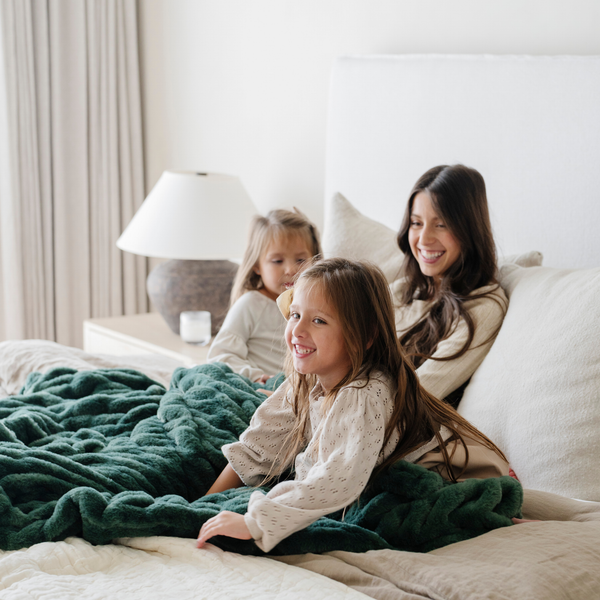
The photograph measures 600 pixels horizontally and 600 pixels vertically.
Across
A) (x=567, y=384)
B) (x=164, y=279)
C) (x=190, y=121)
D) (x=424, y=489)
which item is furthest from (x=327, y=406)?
(x=190, y=121)

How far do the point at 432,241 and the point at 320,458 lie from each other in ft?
2.19

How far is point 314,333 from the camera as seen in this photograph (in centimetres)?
107

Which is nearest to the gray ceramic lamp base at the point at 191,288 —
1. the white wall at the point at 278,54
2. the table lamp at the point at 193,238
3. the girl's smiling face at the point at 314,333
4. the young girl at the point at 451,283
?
the table lamp at the point at 193,238

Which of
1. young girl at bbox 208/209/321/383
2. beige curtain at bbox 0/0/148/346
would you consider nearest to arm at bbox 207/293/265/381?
young girl at bbox 208/209/321/383

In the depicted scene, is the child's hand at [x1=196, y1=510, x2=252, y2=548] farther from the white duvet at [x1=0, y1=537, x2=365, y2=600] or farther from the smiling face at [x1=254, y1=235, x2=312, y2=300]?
the smiling face at [x1=254, y1=235, x2=312, y2=300]

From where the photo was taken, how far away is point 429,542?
0.98 meters

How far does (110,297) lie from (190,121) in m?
0.86

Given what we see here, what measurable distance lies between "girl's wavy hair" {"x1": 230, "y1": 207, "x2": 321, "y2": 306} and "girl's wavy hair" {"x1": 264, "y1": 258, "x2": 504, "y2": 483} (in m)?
0.81

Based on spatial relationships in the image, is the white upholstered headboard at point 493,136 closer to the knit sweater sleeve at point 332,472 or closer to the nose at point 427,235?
the nose at point 427,235

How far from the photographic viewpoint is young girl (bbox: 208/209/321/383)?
189 cm

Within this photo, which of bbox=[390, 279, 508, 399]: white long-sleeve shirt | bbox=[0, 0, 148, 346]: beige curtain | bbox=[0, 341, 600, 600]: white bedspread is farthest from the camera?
bbox=[0, 0, 148, 346]: beige curtain

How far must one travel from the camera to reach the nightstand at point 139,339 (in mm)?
2328

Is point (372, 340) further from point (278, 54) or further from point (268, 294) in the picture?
point (278, 54)

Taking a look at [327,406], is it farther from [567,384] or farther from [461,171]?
[461,171]
